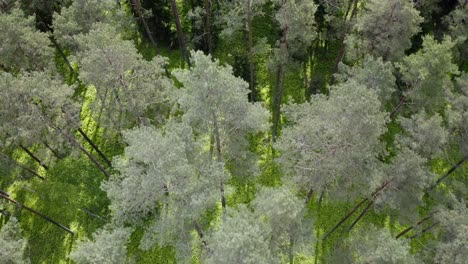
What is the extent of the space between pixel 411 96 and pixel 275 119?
412 inches

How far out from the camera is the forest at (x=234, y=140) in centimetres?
2011

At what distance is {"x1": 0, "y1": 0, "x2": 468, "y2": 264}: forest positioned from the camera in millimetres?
20109

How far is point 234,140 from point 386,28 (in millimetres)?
13119

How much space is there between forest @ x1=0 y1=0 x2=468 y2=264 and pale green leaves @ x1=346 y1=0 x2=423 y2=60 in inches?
4.0

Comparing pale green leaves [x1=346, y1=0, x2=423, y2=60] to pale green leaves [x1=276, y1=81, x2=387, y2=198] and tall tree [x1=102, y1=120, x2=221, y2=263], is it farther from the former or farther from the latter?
tall tree [x1=102, y1=120, x2=221, y2=263]

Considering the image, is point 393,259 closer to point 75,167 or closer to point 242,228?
point 242,228

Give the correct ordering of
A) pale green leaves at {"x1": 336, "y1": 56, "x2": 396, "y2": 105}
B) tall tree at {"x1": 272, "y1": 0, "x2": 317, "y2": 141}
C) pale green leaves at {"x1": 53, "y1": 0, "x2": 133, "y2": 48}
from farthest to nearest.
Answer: pale green leaves at {"x1": 53, "y1": 0, "x2": 133, "y2": 48} → tall tree at {"x1": 272, "y1": 0, "x2": 317, "y2": 141} → pale green leaves at {"x1": 336, "y1": 56, "x2": 396, "y2": 105}

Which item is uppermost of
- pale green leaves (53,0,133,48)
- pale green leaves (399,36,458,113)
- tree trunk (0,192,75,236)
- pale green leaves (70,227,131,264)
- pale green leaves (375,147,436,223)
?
pale green leaves (53,0,133,48)

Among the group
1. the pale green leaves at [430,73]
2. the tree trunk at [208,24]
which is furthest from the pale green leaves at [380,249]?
the tree trunk at [208,24]

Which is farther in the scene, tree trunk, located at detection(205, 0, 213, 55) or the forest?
tree trunk, located at detection(205, 0, 213, 55)

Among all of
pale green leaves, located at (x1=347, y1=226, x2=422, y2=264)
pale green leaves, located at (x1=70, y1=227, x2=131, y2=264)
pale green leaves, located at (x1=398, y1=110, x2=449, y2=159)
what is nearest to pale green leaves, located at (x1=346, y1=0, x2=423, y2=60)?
pale green leaves, located at (x1=398, y1=110, x2=449, y2=159)

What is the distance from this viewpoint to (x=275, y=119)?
3278 centimetres

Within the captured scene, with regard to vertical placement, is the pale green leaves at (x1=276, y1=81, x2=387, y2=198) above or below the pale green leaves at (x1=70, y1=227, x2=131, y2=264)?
above

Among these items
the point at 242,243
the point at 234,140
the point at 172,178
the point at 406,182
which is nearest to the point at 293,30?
→ the point at 234,140
